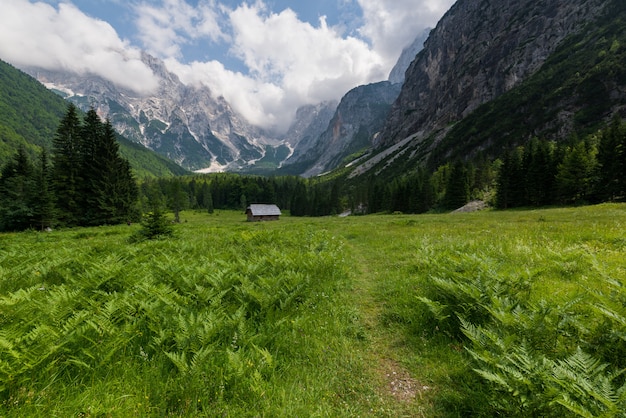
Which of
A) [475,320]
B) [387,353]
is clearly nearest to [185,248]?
[387,353]

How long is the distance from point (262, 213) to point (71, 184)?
158 feet

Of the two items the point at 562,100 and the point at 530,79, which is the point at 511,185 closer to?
the point at 562,100

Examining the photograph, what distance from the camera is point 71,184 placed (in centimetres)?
3659

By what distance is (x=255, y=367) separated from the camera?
12.3 feet

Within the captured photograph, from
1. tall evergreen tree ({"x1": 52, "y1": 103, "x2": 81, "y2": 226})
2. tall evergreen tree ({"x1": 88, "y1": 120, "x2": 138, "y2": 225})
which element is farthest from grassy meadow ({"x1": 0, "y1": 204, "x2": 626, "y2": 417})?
tall evergreen tree ({"x1": 52, "y1": 103, "x2": 81, "y2": 226})

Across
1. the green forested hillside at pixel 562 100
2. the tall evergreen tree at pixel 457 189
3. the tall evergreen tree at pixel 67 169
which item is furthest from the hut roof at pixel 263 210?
the green forested hillside at pixel 562 100

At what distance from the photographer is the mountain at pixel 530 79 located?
102 metres

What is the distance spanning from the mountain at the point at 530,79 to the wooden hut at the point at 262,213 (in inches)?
4153

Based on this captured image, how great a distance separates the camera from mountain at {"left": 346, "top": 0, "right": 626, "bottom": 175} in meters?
102

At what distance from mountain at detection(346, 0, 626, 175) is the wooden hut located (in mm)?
105488

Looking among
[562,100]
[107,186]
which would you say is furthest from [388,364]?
[562,100]

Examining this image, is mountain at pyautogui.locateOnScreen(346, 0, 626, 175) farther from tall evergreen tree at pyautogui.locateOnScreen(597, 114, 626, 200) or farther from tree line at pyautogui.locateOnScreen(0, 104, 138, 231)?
tree line at pyautogui.locateOnScreen(0, 104, 138, 231)

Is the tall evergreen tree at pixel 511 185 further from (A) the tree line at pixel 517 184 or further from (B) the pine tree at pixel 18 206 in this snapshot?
(B) the pine tree at pixel 18 206

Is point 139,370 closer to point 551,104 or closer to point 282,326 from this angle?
point 282,326
